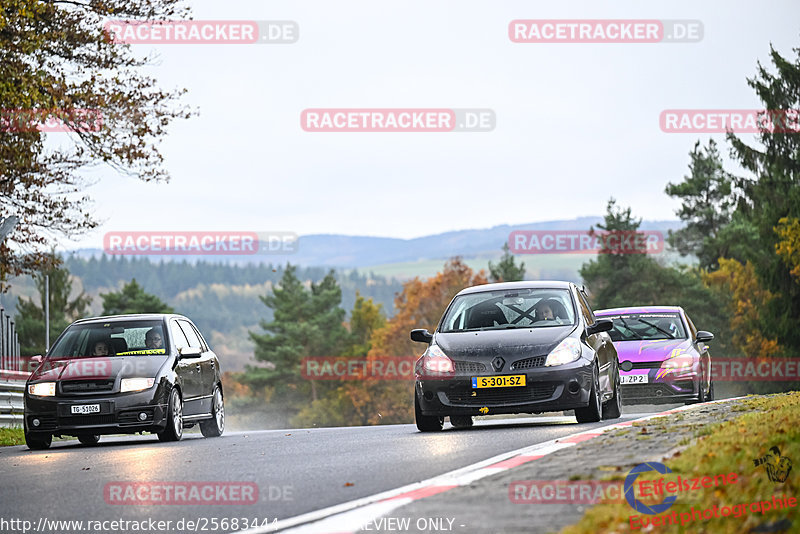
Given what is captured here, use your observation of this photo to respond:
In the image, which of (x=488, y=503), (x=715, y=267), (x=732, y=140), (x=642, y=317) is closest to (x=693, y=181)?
(x=715, y=267)

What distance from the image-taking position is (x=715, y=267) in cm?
9038

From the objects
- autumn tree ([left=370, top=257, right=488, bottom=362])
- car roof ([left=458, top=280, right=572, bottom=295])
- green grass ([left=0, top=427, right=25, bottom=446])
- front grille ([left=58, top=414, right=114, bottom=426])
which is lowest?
green grass ([left=0, top=427, right=25, bottom=446])

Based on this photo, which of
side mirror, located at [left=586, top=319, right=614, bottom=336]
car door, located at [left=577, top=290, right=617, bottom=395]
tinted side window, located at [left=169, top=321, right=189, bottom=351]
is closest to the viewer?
side mirror, located at [left=586, top=319, right=614, bottom=336]

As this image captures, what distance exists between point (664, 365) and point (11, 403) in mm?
11093

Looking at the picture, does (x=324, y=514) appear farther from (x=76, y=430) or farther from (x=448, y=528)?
(x=76, y=430)

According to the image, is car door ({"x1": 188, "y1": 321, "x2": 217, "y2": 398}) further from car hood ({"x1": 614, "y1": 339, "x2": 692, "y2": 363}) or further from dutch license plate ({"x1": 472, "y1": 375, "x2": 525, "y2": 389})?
car hood ({"x1": 614, "y1": 339, "x2": 692, "y2": 363})

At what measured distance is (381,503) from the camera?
25.2 feet

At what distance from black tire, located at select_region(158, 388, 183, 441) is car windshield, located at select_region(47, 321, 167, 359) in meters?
0.71

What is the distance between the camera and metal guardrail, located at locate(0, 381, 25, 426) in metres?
20.7

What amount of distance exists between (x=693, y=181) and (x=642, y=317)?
72.4 metres

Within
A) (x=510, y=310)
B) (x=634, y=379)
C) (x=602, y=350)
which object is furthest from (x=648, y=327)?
(x=510, y=310)

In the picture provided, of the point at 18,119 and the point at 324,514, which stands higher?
the point at 18,119
